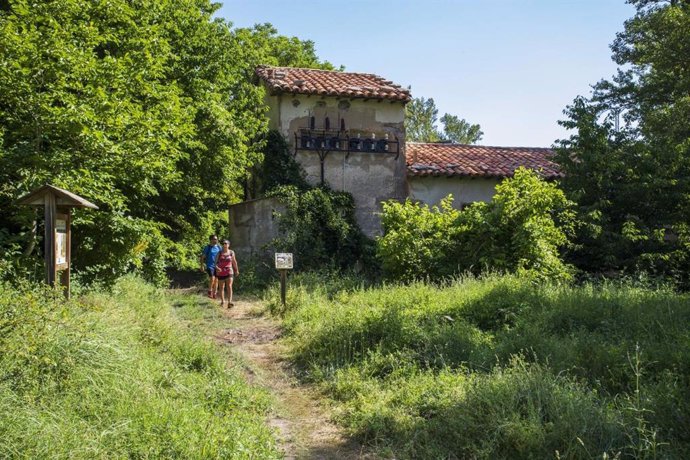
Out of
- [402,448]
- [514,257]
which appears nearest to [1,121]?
[402,448]

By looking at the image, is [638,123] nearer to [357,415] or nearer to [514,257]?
[514,257]

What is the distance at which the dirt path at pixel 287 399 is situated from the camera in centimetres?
508

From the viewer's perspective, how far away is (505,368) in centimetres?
611

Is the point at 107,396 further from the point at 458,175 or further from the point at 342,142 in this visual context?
the point at 458,175

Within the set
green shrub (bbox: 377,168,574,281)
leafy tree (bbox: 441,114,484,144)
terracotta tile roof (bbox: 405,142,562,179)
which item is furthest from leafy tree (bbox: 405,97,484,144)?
green shrub (bbox: 377,168,574,281)

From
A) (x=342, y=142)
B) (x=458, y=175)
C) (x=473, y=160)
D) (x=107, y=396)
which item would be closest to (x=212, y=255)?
(x=342, y=142)

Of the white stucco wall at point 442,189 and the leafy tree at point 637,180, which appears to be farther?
the white stucco wall at point 442,189

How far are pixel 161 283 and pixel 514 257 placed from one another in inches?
346

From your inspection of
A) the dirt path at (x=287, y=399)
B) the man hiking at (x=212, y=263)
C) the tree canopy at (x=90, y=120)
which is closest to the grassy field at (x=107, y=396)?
the dirt path at (x=287, y=399)

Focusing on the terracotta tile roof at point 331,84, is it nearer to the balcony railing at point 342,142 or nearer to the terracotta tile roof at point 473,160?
the balcony railing at point 342,142

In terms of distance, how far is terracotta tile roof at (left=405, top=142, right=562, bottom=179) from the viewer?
61.1 ft

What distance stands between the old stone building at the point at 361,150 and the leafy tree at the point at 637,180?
11.9 feet

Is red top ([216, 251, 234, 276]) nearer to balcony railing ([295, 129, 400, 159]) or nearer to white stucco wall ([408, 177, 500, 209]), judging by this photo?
balcony railing ([295, 129, 400, 159])

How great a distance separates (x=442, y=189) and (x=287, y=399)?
13575 millimetres
